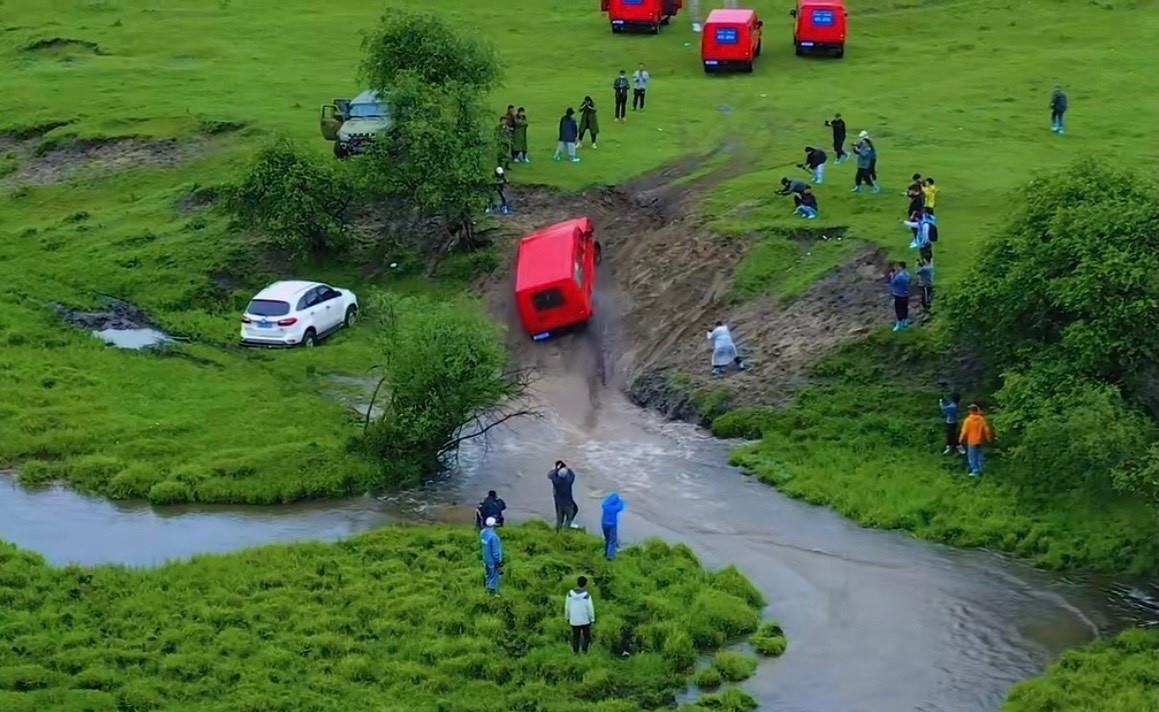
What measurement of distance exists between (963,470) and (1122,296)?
4640 mm

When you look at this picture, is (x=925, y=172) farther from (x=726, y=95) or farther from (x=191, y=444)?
(x=191, y=444)

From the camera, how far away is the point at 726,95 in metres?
57.5

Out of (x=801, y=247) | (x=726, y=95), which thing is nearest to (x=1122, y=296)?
(x=801, y=247)

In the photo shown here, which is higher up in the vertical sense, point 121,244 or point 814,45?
point 814,45

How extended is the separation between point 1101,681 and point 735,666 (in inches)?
221

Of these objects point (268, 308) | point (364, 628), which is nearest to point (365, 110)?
point (268, 308)

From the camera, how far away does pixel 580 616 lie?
2720 cm

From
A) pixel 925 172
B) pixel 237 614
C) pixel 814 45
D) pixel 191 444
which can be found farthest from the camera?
pixel 814 45

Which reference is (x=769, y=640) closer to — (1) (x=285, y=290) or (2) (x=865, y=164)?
(1) (x=285, y=290)

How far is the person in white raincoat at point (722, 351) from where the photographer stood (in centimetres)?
3941

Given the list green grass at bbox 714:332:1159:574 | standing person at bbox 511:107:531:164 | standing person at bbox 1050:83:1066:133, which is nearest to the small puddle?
standing person at bbox 511:107:531:164

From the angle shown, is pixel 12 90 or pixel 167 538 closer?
pixel 167 538

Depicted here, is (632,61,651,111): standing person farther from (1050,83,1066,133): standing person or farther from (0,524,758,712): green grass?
(0,524,758,712): green grass

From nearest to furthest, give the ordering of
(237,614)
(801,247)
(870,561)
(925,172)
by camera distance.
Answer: (237,614), (870,561), (801,247), (925,172)
